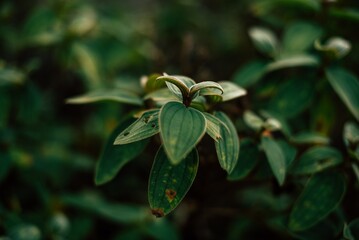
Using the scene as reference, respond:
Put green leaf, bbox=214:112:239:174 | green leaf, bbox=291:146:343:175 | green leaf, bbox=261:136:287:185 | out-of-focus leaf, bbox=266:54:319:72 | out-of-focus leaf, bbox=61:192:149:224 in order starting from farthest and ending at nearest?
out-of-focus leaf, bbox=61:192:149:224, out-of-focus leaf, bbox=266:54:319:72, green leaf, bbox=291:146:343:175, green leaf, bbox=261:136:287:185, green leaf, bbox=214:112:239:174

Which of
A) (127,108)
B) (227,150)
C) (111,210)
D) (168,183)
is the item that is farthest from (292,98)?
(127,108)

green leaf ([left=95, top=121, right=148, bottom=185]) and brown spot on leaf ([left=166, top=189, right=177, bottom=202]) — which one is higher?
brown spot on leaf ([left=166, top=189, right=177, bottom=202])

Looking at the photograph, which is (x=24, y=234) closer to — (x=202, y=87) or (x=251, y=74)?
(x=202, y=87)

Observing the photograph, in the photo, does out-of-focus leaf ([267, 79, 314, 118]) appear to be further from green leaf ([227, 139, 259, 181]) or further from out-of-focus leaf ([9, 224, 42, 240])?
out-of-focus leaf ([9, 224, 42, 240])

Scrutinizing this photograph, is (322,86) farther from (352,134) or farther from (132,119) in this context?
(132,119)

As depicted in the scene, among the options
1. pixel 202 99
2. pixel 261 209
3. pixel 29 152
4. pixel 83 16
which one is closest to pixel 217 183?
pixel 261 209

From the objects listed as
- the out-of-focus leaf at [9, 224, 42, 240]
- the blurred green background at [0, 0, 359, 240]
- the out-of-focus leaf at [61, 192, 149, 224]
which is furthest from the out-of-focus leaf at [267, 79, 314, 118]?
the out-of-focus leaf at [9, 224, 42, 240]

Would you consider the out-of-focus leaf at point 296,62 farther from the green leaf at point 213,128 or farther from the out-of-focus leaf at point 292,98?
the green leaf at point 213,128

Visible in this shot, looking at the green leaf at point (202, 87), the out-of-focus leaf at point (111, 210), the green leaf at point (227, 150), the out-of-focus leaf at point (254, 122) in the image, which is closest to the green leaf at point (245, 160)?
the out-of-focus leaf at point (254, 122)

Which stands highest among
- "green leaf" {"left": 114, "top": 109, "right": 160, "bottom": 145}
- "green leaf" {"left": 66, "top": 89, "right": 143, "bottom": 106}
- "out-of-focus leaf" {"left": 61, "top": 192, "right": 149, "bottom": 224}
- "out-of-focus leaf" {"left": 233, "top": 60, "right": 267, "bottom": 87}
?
"green leaf" {"left": 114, "top": 109, "right": 160, "bottom": 145}
